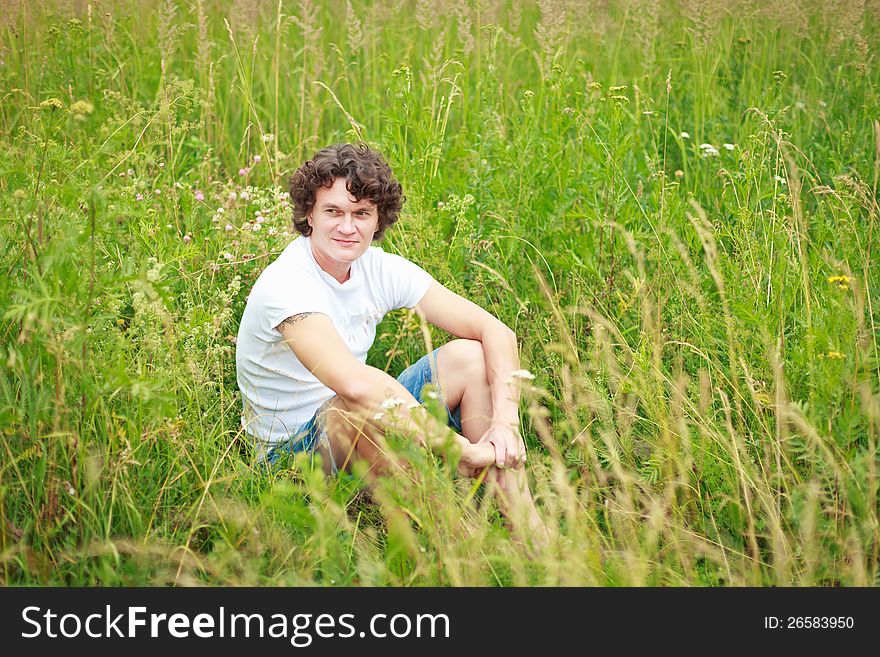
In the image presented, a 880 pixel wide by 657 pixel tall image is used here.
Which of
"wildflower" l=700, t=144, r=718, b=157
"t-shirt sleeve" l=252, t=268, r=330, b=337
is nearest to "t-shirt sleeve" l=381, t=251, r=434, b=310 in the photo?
"t-shirt sleeve" l=252, t=268, r=330, b=337

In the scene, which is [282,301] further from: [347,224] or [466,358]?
[466,358]

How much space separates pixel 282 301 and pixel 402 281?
0.54 meters

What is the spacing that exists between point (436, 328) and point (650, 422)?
3.35 ft

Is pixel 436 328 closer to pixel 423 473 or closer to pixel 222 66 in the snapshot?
pixel 423 473

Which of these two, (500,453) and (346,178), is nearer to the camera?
(500,453)

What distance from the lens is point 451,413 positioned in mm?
3266

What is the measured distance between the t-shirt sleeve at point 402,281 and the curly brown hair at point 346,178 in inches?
7.9

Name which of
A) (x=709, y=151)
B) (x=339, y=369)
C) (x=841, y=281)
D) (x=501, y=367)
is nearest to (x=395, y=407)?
(x=339, y=369)

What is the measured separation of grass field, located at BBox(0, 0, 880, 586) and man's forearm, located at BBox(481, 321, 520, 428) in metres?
0.16

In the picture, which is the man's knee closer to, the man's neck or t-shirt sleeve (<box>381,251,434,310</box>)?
t-shirt sleeve (<box>381,251,434,310</box>)

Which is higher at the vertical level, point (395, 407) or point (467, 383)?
point (467, 383)

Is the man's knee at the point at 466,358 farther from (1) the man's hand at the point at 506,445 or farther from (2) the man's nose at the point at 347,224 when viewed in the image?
(2) the man's nose at the point at 347,224

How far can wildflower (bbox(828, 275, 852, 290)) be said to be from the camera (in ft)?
9.00

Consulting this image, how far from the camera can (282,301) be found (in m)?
2.78
